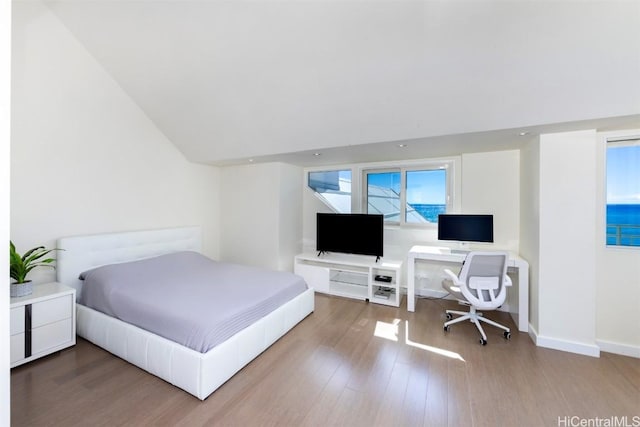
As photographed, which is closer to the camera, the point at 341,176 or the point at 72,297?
the point at 72,297

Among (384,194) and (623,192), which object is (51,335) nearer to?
(384,194)

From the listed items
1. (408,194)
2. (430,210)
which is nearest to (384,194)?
(408,194)

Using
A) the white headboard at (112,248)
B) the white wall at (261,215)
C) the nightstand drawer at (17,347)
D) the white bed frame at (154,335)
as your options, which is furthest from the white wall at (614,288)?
the nightstand drawer at (17,347)

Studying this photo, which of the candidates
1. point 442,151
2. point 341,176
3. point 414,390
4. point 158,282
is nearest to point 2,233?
point 158,282

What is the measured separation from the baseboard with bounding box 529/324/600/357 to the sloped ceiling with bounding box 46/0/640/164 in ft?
6.70

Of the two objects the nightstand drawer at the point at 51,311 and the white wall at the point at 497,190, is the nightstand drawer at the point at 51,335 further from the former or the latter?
the white wall at the point at 497,190

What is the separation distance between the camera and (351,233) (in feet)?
13.5

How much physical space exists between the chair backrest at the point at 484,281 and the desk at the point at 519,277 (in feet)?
1.06

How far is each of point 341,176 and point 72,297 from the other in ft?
12.6

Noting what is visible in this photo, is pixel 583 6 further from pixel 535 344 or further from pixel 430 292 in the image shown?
pixel 430 292

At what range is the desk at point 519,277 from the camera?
285cm

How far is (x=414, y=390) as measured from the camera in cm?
194

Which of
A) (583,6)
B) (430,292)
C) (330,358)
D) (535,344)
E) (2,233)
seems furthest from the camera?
(430,292)

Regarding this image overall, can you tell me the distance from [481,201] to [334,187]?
91.9 inches
